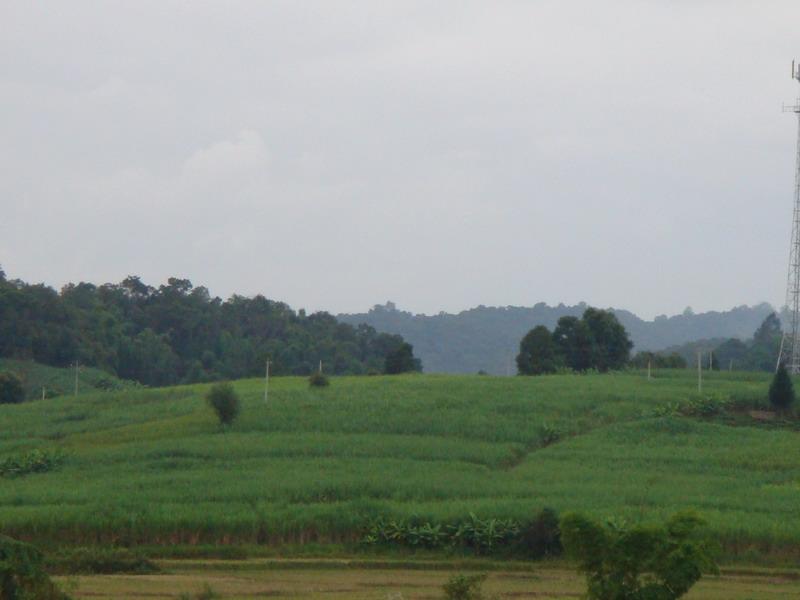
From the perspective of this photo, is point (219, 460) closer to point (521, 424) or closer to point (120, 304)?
point (521, 424)

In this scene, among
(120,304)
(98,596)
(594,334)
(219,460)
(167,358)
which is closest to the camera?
(98,596)

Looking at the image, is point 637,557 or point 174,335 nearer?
point 637,557

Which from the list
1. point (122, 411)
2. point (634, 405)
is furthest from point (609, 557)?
point (122, 411)

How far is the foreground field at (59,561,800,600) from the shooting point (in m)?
21.9

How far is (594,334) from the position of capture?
2847 inches

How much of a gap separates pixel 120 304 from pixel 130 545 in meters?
80.3

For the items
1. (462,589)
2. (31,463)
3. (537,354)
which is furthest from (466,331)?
(462,589)

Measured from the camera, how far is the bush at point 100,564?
25078mm

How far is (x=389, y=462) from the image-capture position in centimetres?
3700

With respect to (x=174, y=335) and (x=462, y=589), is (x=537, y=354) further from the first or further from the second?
(x=462, y=589)

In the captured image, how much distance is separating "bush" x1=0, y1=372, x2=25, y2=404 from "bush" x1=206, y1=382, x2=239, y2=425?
911 inches

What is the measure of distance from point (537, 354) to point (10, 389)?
27.5 m

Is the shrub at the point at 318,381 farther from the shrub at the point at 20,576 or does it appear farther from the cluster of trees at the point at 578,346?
the shrub at the point at 20,576

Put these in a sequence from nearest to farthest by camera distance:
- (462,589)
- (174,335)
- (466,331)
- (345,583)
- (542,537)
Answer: (462,589)
(345,583)
(542,537)
(174,335)
(466,331)
